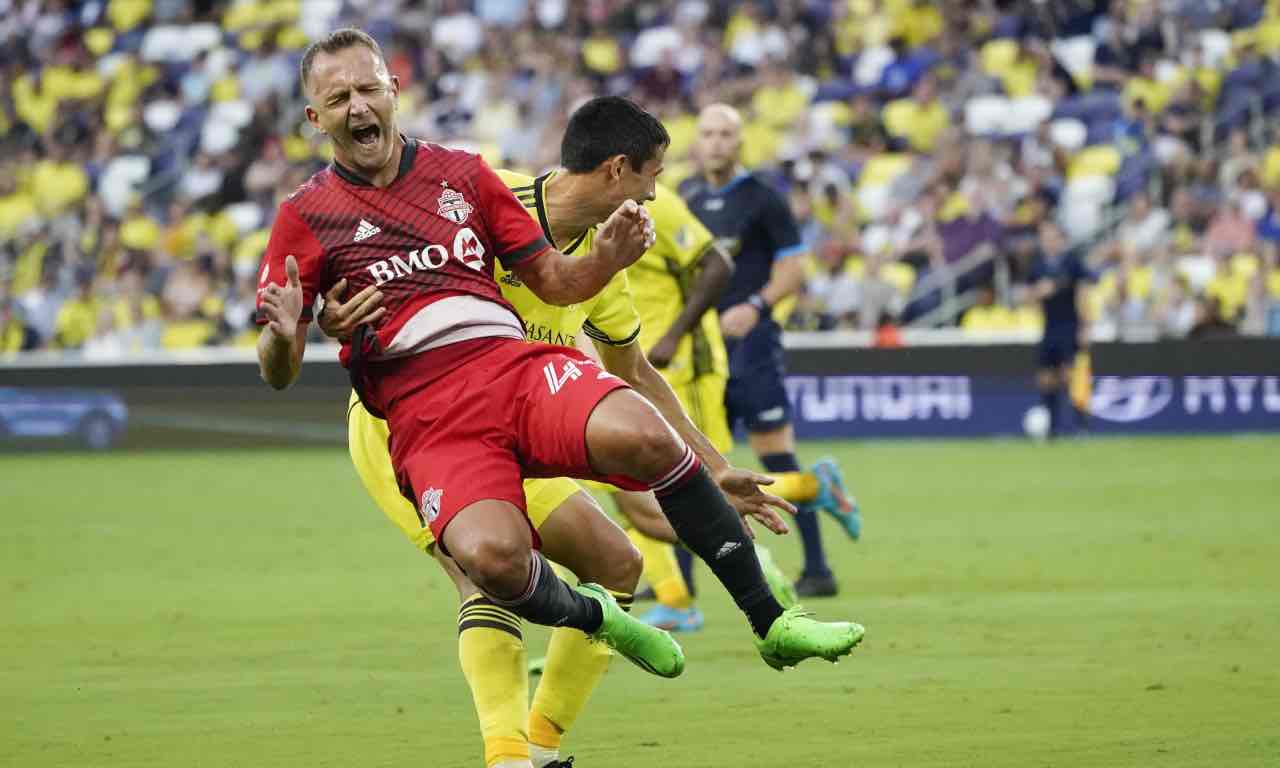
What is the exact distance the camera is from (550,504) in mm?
6117

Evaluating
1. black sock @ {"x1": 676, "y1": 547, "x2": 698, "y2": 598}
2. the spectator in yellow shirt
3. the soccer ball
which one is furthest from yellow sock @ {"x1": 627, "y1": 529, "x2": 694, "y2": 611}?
the spectator in yellow shirt

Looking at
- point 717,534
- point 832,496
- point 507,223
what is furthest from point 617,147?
point 832,496

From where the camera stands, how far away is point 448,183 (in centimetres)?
587

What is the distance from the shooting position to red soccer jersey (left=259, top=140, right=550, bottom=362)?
570 centimetres

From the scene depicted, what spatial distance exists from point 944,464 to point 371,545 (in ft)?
22.6

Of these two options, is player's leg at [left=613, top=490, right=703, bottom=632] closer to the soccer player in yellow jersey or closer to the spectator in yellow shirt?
the soccer player in yellow jersey

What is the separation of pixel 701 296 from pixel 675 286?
297mm

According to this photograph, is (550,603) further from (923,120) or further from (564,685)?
(923,120)

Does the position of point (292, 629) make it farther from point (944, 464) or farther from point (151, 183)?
point (151, 183)

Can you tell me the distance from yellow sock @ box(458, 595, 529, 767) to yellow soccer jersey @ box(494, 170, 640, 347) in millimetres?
931

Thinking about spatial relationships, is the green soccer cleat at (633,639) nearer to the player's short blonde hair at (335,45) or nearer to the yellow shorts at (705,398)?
the player's short blonde hair at (335,45)

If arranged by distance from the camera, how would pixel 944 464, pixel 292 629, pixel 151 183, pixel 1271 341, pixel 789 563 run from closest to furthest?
pixel 292 629, pixel 789 563, pixel 944 464, pixel 1271 341, pixel 151 183

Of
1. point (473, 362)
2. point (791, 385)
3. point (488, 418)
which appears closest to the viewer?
point (488, 418)

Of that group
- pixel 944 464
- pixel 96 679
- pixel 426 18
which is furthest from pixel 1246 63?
pixel 96 679
